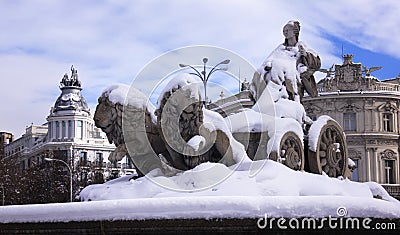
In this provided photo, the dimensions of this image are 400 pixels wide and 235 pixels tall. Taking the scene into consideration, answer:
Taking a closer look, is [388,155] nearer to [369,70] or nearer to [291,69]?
[369,70]

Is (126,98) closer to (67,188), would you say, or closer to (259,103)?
(259,103)

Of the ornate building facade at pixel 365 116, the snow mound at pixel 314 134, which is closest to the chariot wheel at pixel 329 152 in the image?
the snow mound at pixel 314 134

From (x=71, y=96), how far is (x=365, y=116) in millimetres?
47017

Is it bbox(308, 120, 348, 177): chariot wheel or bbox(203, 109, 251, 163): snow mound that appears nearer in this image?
bbox(203, 109, 251, 163): snow mound

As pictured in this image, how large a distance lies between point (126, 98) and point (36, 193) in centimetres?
4510

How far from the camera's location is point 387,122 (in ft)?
198

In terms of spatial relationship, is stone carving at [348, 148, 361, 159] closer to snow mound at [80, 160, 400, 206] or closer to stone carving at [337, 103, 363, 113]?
stone carving at [337, 103, 363, 113]

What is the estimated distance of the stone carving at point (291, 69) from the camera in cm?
1282

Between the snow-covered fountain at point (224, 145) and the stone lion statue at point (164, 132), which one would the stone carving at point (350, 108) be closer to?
the snow-covered fountain at point (224, 145)

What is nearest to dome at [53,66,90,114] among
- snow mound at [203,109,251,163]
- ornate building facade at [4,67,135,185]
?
ornate building facade at [4,67,135,185]

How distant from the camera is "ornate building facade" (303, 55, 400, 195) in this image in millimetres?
58969

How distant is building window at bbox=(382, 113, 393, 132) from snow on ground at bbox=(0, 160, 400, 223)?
2020 inches

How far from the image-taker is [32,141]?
101062 millimetres

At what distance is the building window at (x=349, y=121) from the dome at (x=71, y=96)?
4323cm
